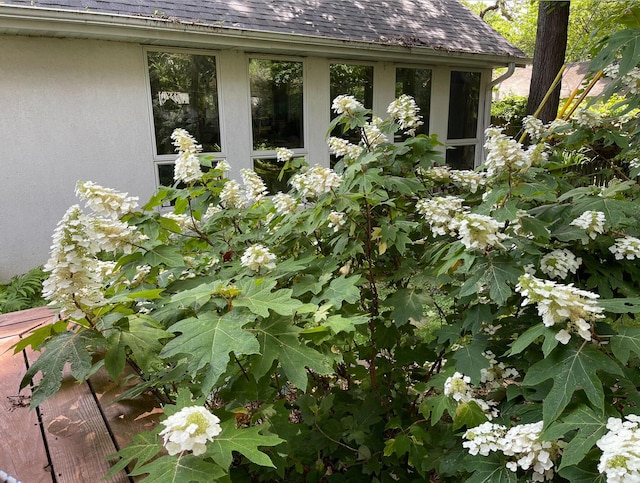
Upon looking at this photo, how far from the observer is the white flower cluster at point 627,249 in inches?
57.1

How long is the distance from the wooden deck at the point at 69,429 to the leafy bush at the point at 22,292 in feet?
11.2

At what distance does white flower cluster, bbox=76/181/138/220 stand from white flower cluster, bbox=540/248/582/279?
56.7 inches

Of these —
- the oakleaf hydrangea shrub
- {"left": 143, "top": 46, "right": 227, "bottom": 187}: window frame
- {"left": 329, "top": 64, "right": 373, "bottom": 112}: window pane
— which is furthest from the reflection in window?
the oakleaf hydrangea shrub

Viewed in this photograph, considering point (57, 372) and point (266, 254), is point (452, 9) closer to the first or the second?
point (266, 254)

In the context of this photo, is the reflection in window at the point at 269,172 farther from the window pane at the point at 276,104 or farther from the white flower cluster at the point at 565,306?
the white flower cluster at the point at 565,306

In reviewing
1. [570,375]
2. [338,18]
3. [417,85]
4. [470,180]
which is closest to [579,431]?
[570,375]

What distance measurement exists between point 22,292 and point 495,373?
5303 millimetres

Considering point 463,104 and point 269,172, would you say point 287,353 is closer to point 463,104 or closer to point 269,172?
point 269,172

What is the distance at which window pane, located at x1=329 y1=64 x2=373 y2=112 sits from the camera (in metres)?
7.76

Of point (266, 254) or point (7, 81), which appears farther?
point (7, 81)

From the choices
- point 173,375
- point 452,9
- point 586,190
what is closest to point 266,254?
point 173,375

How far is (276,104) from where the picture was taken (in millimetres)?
7227

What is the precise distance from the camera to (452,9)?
33.3ft

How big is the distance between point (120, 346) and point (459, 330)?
1.18 meters
